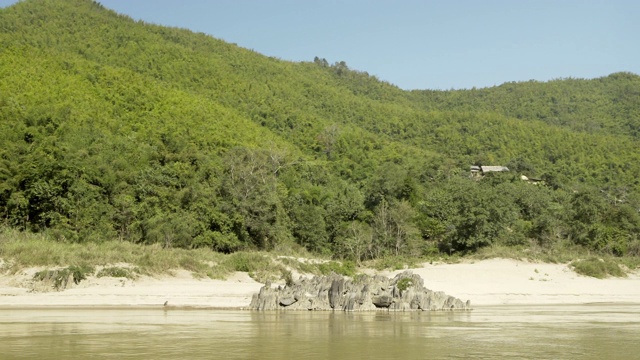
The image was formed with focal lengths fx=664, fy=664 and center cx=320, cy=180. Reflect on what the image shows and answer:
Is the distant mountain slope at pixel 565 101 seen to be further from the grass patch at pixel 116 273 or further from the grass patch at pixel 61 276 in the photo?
the grass patch at pixel 61 276

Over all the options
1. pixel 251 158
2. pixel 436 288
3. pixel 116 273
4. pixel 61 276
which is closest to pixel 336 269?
pixel 436 288

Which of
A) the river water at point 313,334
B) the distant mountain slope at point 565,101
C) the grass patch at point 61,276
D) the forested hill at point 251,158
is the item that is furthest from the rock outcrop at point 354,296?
the distant mountain slope at point 565,101

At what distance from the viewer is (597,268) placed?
38.9 metres

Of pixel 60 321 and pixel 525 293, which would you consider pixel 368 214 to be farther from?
pixel 60 321

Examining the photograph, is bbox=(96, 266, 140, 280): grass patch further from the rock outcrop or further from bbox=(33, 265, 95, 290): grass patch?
the rock outcrop

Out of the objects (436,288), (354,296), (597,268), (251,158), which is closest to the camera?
(354,296)

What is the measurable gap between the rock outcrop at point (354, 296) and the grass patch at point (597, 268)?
1423cm

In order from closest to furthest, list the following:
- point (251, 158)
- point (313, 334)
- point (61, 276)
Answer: point (313, 334)
point (61, 276)
point (251, 158)

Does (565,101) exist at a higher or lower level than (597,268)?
higher

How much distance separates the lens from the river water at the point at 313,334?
1619cm

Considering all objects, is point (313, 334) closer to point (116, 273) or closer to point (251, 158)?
point (116, 273)

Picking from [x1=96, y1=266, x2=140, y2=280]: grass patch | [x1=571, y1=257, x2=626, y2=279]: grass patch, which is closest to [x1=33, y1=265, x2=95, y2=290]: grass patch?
[x1=96, y1=266, x2=140, y2=280]: grass patch

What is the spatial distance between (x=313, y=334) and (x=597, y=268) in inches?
1000

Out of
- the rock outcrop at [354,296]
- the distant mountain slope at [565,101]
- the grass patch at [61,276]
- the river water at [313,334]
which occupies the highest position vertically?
the distant mountain slope at [565,101]
